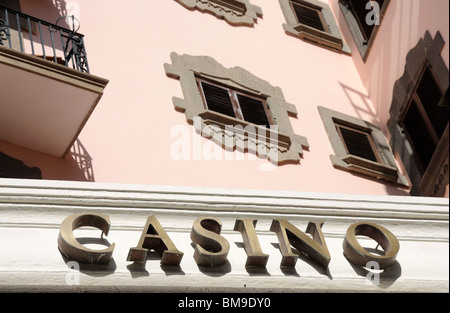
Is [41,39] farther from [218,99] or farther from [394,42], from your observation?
[394,42]

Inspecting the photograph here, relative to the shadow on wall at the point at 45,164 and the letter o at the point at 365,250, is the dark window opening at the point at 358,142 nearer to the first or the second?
the letter o at the point at 365,250

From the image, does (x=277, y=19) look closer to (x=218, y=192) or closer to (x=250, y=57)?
(x=250, y=57)

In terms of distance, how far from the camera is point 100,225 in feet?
25.6

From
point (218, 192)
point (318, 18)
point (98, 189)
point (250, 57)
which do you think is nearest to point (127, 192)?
point (98, 189)

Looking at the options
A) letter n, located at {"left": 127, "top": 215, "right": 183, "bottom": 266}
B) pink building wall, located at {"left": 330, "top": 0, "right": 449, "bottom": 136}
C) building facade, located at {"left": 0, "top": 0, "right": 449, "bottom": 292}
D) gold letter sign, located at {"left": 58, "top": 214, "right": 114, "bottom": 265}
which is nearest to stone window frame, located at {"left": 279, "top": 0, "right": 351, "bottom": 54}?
building facade, located at {"left": 0, "top": 0, "right": 449, "bottom": 292}

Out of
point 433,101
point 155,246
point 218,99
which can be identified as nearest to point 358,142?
point 433,101

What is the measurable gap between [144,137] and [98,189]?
249 centimetres

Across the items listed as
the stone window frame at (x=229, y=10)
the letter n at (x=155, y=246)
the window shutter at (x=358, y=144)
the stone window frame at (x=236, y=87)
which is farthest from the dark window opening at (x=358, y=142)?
the letter n at (x=155, y=246)

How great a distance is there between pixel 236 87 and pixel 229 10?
2340 millimetres

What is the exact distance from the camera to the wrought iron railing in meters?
9.83

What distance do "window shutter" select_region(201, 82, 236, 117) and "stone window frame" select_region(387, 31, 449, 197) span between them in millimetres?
3132

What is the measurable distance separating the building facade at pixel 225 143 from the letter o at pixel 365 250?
1.0 inches

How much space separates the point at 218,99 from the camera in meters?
12.0

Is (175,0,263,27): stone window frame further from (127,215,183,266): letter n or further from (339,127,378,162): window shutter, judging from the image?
(127,215,183,266): letter n
